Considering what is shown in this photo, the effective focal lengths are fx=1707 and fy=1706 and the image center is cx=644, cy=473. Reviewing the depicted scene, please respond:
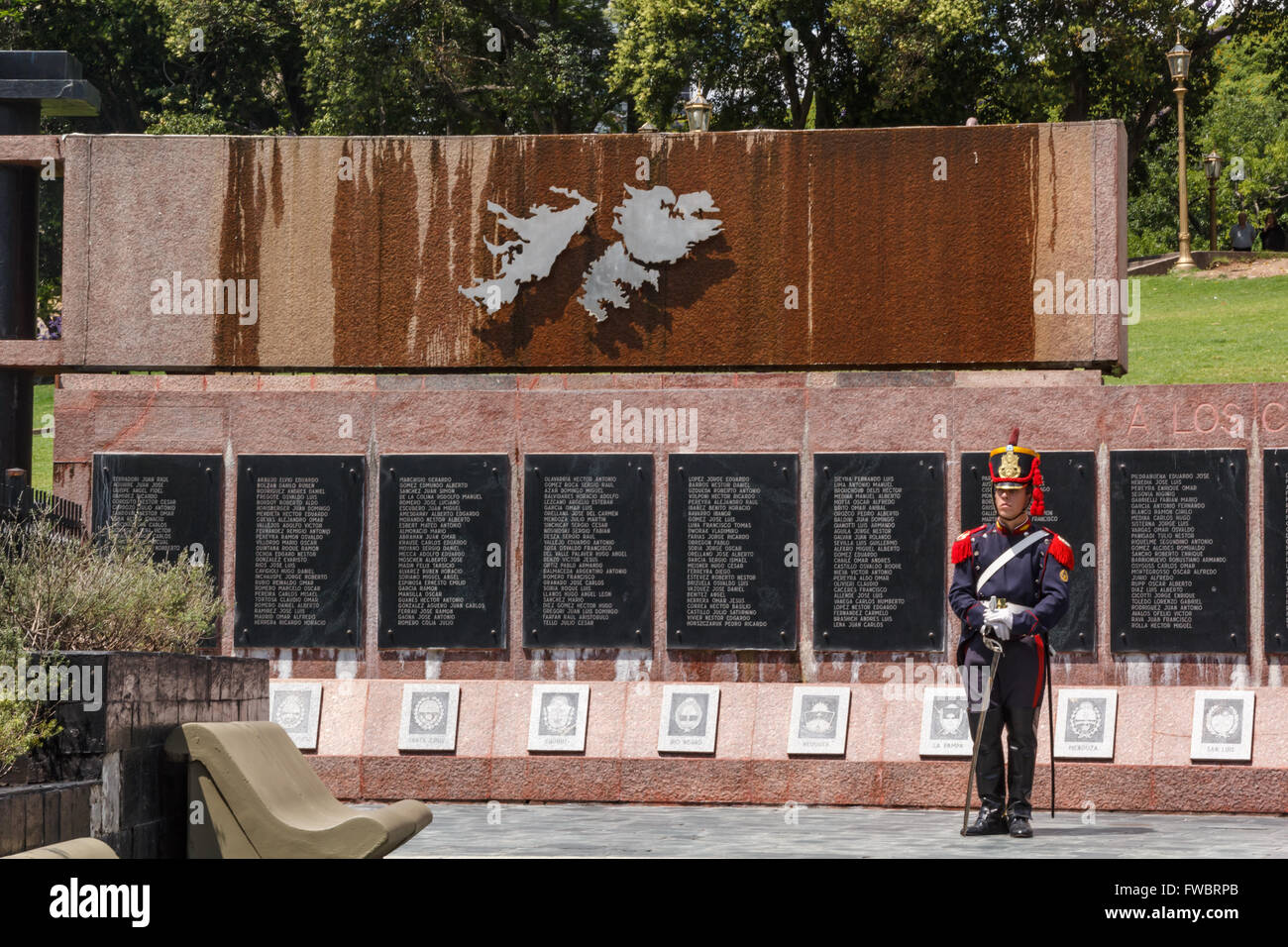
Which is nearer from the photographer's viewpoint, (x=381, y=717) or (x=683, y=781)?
(x=683, y=781)

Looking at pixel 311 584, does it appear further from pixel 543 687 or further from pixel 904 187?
pixel 904 187

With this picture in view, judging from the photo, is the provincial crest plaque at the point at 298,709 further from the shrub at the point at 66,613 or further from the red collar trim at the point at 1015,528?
the red collar trim at the point at 1015,528

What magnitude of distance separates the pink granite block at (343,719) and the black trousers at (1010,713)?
16.6ft

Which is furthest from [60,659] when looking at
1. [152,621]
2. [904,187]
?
[904,187]

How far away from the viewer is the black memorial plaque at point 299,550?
14.2 metres

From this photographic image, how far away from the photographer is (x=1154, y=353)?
3198 cm

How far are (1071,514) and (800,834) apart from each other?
397 cm

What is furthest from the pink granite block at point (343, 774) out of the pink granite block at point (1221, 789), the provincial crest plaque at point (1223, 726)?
the provincial crest plaque at point (1223, 726)

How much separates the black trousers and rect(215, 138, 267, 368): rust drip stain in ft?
23.0

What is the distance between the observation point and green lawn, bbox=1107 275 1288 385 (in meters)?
29.2

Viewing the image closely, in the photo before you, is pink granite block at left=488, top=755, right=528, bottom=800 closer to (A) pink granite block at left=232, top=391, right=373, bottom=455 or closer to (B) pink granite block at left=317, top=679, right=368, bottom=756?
(B) pink granite block at left=317, top=679, right=368, bottom=756

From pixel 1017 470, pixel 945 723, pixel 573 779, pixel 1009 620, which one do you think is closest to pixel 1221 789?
pixel 945 723

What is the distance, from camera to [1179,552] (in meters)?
13.4

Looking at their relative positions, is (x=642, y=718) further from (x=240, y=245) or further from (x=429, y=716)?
(x=240, y=245)
